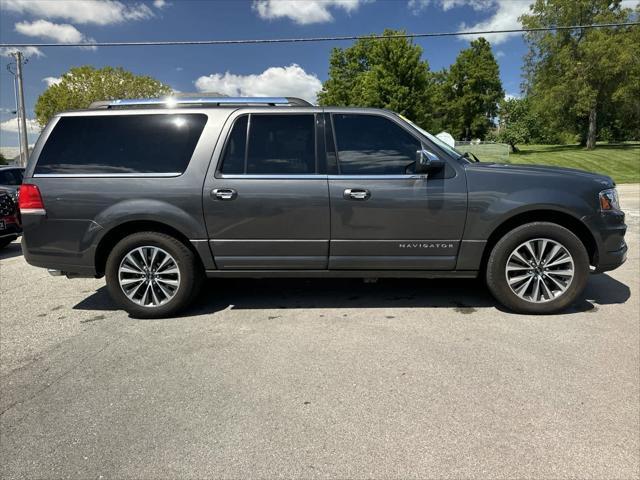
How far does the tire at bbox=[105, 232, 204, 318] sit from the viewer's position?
13.4 ft

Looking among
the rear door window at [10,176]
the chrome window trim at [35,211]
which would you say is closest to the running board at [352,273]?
the chrome window trim at [35,211]

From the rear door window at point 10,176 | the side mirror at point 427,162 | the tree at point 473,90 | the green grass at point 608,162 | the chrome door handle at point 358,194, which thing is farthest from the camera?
the tree at point 473,90

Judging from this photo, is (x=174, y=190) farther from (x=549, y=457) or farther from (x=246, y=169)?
(x=549, y=457)

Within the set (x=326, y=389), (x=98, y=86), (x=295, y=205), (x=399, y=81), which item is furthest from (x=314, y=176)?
(x=98, y=86)

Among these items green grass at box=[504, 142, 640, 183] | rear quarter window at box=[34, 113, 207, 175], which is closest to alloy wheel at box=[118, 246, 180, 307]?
rear quarter window at box=[34, 113, 207, 175]

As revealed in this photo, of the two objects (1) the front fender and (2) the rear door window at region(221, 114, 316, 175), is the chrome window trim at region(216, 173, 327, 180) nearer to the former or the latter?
(2) the rear door window at region(221, 114, 316, 175)

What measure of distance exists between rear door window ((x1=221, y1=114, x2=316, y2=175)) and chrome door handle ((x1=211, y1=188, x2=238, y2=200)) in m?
0.18

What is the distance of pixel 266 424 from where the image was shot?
2.52m

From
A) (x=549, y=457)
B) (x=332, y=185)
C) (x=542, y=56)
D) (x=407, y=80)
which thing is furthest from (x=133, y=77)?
(x=549, y=457)

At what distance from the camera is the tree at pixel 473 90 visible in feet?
167

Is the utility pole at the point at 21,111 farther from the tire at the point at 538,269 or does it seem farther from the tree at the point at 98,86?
the tire at the point at 538,269

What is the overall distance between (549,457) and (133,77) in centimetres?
3998

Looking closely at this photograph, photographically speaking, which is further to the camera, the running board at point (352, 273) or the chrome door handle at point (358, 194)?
the running board at point (352, 273)

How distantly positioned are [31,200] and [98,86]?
36.3 metres
